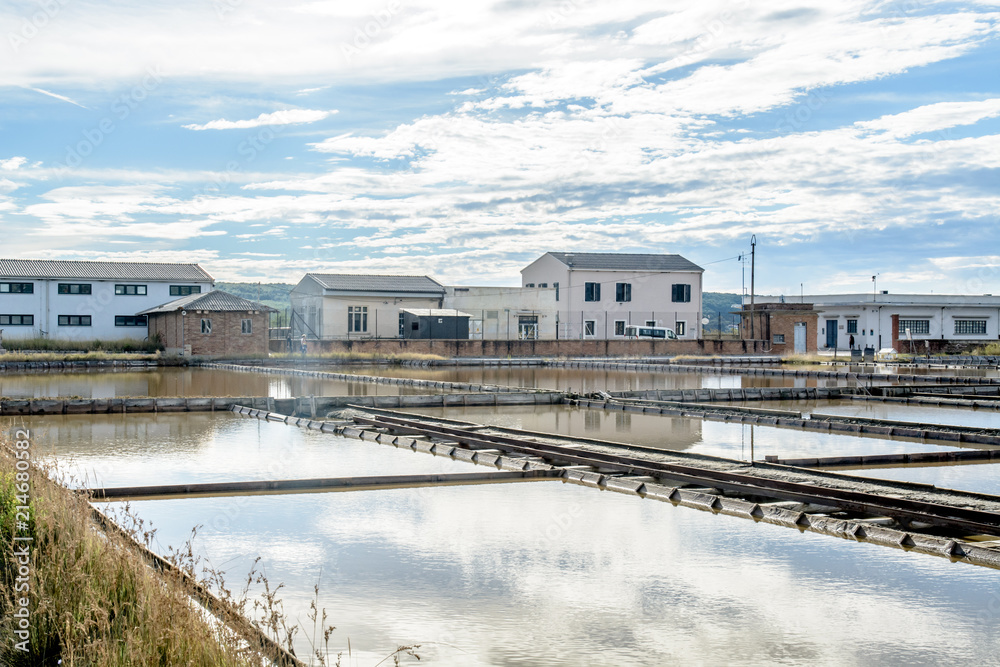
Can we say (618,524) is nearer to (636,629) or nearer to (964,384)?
(636,629)

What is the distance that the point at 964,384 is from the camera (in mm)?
24000

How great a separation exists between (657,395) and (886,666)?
15423 millimetres

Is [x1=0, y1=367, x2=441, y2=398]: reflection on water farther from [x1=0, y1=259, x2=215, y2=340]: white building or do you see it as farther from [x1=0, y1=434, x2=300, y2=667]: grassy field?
[x1=0, y1=259, x2=215, y2=340]: white building

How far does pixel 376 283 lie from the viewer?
45.1 metres

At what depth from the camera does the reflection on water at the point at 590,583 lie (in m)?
5.24

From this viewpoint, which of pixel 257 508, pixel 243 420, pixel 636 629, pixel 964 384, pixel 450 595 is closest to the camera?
pixel 636 629

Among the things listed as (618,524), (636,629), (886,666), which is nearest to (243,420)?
(618,524)

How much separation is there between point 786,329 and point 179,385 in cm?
2949

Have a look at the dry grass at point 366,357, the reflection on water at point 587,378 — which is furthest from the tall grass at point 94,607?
the dry grass at point 366,357

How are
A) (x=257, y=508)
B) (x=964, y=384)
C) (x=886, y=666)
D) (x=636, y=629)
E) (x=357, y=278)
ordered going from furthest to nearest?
(x=357, y=278), (x=964, y=384), (x=257, y=508), (x=636, y=629), (x=886, y=666)

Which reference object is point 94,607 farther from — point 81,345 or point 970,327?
point 970,327

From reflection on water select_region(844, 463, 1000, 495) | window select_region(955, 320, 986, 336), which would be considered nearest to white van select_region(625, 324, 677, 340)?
window select_region(955, 320, 986, 336)

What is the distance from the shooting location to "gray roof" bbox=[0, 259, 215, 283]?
42656mm

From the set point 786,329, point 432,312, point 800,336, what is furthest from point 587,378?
point 800,336
